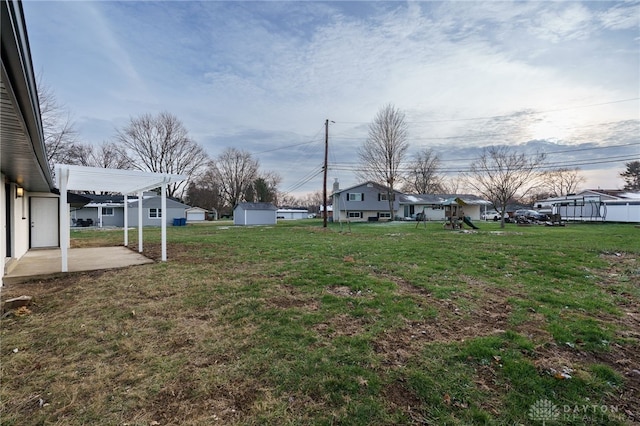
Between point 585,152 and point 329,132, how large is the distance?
27270 millimetres

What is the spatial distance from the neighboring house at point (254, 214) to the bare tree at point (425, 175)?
19033mm

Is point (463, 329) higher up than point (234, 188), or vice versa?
point (234, 188)

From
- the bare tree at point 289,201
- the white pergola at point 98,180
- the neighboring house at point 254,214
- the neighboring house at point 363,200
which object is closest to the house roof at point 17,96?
the white pergola at point 98,180

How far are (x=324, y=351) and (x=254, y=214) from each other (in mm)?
30973

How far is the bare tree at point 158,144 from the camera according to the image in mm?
34562

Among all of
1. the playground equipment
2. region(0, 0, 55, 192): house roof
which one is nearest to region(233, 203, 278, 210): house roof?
the playground equipment

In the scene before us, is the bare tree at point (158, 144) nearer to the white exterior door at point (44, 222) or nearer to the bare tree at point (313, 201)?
the white exterior door at point (44, 222)

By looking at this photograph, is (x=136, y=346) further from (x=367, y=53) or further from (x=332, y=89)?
(x=332, y=89)

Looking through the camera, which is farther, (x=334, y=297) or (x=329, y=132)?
(x=329, y=132)

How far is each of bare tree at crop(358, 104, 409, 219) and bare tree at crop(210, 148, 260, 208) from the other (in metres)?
22.2

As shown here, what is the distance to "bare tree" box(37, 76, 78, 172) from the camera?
18.2 meters

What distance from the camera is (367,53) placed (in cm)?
1166

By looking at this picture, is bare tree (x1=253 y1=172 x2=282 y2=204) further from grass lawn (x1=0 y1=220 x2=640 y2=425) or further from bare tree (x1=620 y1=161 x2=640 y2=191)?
bare tree (x1=620 y1=161 x2=640 y2=191)

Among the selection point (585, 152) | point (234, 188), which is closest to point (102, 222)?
point (234, 188)
